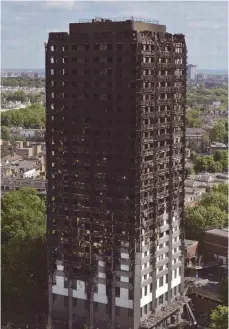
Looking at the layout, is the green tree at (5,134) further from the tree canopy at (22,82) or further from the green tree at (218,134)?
the tree canopy at (22,82)

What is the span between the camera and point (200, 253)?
1169 inches

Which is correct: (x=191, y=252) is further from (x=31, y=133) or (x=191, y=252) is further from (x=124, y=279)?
(x=31, y=133)

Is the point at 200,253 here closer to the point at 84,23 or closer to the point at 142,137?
the point at 142,137

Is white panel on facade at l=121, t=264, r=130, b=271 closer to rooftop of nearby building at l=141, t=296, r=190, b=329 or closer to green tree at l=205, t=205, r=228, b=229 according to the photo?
rooftop of nearby building at l=141, t=296, r=190, b=329

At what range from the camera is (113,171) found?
2138 centimetres

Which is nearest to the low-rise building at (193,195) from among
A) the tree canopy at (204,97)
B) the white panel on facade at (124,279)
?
the white panel on facade at (124,279)

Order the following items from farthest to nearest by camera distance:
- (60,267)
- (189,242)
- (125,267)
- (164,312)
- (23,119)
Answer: (23,119) → (189,242) → (60,267) → (164,312) → (125,267)

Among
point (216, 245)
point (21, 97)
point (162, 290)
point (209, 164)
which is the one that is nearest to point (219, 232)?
point (216, 245)

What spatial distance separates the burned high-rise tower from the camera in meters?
21.0

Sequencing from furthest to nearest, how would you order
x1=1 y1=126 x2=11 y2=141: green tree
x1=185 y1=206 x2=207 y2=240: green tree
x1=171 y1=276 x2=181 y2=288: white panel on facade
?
x1=1 y1=126 x2=11 y2=141: green tree < x1=185 y1=206 x2=207 y2=240: green tree < x1=171 y1=276 x2=181 y2=288: white panel on facade

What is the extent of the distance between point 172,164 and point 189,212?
9306 mm

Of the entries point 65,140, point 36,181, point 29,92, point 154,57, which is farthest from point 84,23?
point 29,92

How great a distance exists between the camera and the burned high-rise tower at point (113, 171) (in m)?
21.0

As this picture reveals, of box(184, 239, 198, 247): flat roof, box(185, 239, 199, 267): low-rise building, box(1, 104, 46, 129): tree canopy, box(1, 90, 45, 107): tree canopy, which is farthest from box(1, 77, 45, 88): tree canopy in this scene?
box(185, 239, 199, 267): low-rise building
